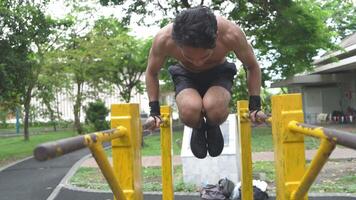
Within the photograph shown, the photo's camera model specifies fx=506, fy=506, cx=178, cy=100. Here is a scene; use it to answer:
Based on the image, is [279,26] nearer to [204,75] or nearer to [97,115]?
[97,115]

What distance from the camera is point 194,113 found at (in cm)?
354

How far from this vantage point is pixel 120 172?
3369 millimetres

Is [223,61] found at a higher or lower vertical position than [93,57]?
lower

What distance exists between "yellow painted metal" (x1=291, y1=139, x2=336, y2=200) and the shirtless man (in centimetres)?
97

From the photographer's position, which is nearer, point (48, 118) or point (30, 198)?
point (30, 198)

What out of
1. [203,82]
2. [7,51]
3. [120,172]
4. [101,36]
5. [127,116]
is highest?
[101,36]

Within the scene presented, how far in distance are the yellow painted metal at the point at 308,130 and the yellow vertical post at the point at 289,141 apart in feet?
0.31

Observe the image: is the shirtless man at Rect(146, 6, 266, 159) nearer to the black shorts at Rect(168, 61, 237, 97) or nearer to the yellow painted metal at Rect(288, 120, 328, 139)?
the black shorts at Rect(168, 61, 237, 97)

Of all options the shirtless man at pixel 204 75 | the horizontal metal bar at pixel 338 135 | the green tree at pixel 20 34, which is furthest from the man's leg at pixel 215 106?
the green tree at pixel 20 34

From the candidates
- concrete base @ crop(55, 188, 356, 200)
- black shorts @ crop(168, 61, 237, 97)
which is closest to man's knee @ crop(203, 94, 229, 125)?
black shorts @ crop(168, 61, 237, 97)

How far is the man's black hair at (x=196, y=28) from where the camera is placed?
299 centimetres

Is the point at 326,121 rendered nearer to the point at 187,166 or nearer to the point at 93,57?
the point at 93,57

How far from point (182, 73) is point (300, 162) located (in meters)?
1.16

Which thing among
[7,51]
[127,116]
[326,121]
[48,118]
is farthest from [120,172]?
[48,118]
